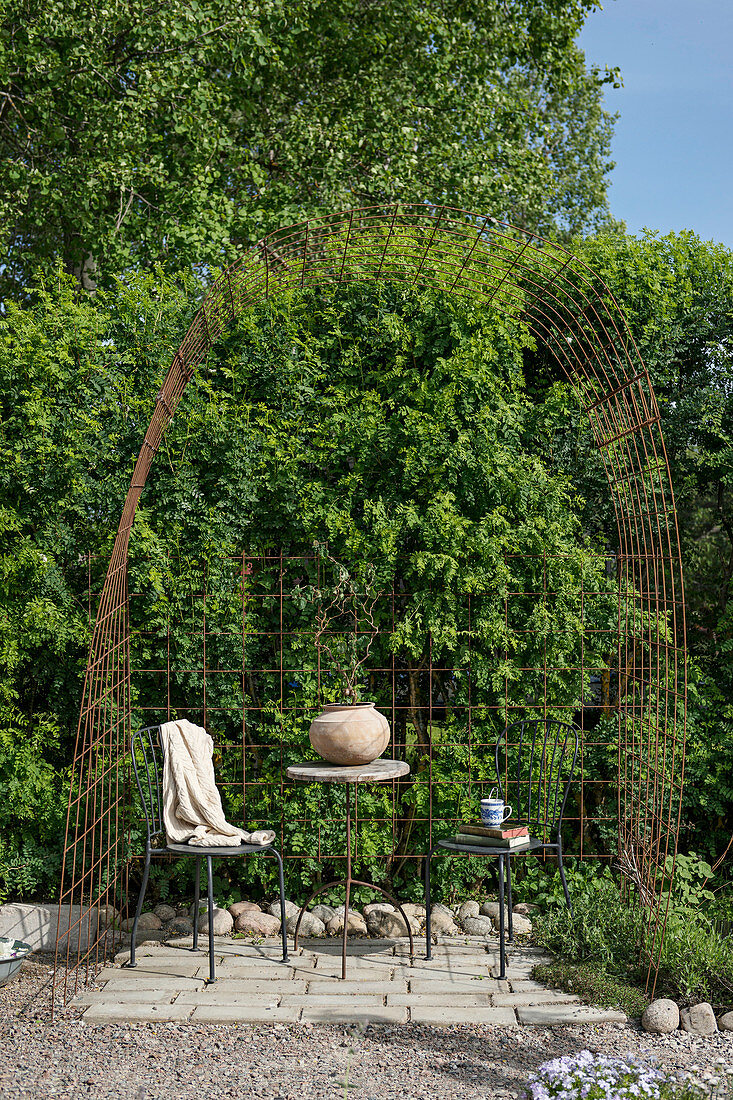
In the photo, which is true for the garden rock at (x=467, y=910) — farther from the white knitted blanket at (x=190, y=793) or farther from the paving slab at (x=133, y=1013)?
the paving slab at (x=133, y=1013)

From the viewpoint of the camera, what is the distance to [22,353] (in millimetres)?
4684

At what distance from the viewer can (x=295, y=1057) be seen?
316 cm

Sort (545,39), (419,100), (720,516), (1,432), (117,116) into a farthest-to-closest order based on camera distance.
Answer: (545,39) → (419,100) → (117,116) → (720,516) → (1,432)

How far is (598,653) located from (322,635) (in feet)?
4.96

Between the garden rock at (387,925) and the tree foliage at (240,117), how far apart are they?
17.7ft

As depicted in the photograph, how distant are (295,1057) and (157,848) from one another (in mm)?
1466

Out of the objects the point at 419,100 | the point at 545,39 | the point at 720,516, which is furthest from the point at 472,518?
the point at 545,39

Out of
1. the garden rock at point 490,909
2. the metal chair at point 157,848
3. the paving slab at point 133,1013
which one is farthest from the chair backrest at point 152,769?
the garden rock at point 490,909

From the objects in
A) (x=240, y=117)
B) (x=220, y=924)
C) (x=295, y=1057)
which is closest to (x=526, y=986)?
(x=295, y=1057)

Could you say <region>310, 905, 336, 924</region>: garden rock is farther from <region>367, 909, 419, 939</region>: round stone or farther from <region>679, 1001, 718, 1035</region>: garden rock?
<region>679, 1001, 718, 1035</region>: garden rock

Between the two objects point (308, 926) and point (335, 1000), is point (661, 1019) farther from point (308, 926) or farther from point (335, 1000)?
point (308, 926)

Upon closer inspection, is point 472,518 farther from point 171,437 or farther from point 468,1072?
point 468,1072

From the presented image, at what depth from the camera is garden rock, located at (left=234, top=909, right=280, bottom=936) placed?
443 centimetres

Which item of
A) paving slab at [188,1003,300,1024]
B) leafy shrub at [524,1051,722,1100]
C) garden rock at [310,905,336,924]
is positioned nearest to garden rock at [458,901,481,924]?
garden rock at [310,905,336,924]
